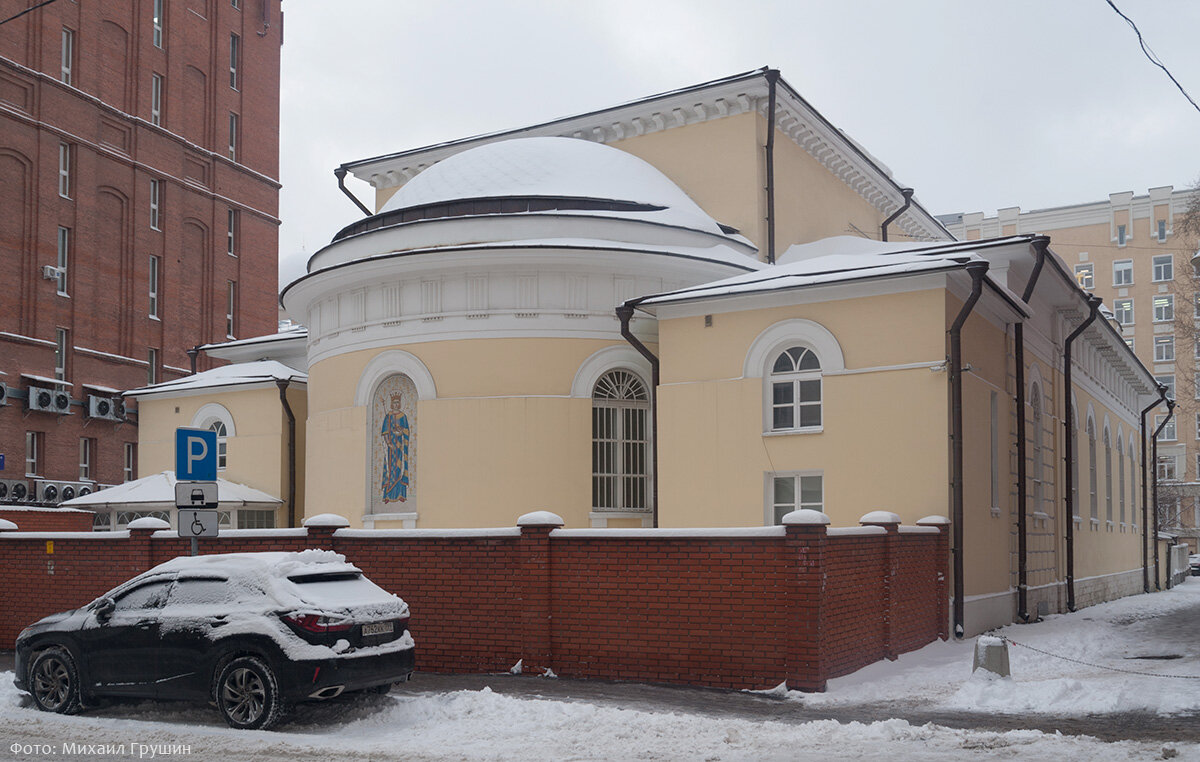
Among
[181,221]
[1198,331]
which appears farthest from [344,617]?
[181,221]

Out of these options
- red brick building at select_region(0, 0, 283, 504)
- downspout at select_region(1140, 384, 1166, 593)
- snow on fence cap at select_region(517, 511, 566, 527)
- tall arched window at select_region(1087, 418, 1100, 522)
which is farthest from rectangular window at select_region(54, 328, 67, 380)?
downspout at select_region(1140, 384, 1166, 593)

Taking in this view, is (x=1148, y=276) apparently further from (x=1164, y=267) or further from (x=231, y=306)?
(x=231, y=306)

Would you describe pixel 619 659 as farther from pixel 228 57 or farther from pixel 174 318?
pixel 228 57

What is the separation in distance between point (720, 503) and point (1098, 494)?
1406 centimetres

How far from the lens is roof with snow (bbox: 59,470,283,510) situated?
24859mm

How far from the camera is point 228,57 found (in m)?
45.1

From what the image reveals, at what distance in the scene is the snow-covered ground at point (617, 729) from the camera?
347 inches

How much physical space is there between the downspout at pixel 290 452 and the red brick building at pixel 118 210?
42.1ft

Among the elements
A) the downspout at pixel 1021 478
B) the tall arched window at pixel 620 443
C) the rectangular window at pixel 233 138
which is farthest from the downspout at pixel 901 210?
the rectangular window at pixel 233 138

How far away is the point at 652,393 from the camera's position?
19.6 m

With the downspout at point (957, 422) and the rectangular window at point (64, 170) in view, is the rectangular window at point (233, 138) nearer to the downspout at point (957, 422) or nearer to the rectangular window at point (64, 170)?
the rectangular window at point (64, 170)

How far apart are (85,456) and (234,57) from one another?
17277 mm

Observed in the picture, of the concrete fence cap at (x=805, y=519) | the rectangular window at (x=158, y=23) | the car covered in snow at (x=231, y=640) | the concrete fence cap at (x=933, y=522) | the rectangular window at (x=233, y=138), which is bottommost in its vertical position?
the car covered in snow at (x=231, y=640)

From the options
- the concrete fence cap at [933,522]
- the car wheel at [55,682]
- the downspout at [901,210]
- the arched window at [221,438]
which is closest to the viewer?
the car wheel at [55,682]
